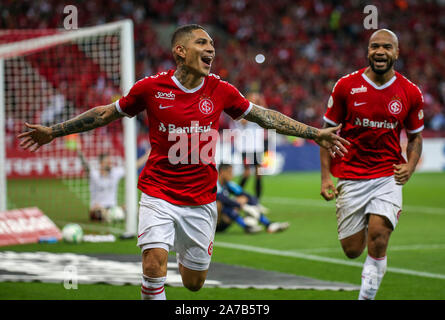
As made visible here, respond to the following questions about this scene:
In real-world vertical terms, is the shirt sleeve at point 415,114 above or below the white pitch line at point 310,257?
above

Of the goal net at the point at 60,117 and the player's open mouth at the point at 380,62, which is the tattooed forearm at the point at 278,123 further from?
the goal net at the point at 60,117

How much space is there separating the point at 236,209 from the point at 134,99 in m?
7.09

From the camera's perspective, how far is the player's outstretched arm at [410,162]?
665cm

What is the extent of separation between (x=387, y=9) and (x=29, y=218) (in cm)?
2953

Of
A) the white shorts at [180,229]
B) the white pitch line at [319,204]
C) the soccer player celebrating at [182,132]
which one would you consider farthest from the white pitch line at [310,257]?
the white pitch line at [319,204]

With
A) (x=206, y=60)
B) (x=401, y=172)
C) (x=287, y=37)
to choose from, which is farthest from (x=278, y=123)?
(x=287, y=37)

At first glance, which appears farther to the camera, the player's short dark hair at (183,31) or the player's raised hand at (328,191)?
the player's raised hand at (328,191)

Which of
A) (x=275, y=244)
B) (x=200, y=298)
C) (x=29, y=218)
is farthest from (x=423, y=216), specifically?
(x=200, y=298)

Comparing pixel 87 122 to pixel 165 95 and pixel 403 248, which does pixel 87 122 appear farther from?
pixel 403 248

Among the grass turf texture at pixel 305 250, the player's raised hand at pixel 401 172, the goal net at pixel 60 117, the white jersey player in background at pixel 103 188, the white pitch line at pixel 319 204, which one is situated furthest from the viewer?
the white pitch line at pixel 319 204

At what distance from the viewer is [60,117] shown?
53.9ft

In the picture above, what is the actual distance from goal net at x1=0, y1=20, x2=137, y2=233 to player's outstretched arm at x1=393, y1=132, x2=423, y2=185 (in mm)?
6124

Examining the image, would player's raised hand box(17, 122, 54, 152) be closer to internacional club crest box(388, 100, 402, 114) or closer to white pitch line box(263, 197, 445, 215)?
internacional club crest box(388, 100, 402, 114)

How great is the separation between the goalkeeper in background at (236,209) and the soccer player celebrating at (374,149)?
554 centimetres
